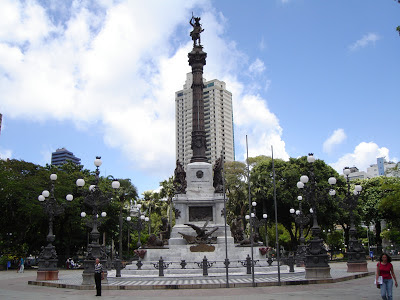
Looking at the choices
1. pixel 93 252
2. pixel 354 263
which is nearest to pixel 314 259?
pixel 354 263

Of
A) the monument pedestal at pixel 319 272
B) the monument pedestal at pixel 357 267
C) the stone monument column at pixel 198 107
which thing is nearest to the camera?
the monument pedestal at pixel 319 272

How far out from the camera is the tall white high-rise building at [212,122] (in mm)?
126938

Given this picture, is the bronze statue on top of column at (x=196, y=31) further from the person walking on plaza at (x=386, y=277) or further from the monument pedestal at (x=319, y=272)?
the person walking on plaza at (x=386, y=277)

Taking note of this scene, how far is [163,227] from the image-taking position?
106ft

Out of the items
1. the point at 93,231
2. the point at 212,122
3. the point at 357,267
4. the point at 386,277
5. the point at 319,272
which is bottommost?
the point at 357,267

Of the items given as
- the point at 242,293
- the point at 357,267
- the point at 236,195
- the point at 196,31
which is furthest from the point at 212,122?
the point at 242,293

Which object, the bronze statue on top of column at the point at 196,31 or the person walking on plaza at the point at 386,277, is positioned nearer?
the person walking on plaza at the point at 386,277

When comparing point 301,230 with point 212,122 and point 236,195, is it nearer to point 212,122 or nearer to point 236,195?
point 236,195

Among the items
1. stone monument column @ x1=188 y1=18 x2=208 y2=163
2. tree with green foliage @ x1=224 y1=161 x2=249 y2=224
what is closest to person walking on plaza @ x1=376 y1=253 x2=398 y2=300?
stone monument column @ x1=188 y1=18 x2=208 y2=163

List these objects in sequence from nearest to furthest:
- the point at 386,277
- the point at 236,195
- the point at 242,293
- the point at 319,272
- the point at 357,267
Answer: the point at 386,277, the point at 242,293, the point at 319,272, the point at 357,267, the point at 236,195

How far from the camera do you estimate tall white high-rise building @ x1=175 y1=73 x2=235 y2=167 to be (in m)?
127

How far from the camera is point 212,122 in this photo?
5069 inches

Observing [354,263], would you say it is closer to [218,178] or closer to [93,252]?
[218,178]

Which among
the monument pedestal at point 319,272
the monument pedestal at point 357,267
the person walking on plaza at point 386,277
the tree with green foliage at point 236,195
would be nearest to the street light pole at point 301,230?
the monument pedestal at point 357,267
